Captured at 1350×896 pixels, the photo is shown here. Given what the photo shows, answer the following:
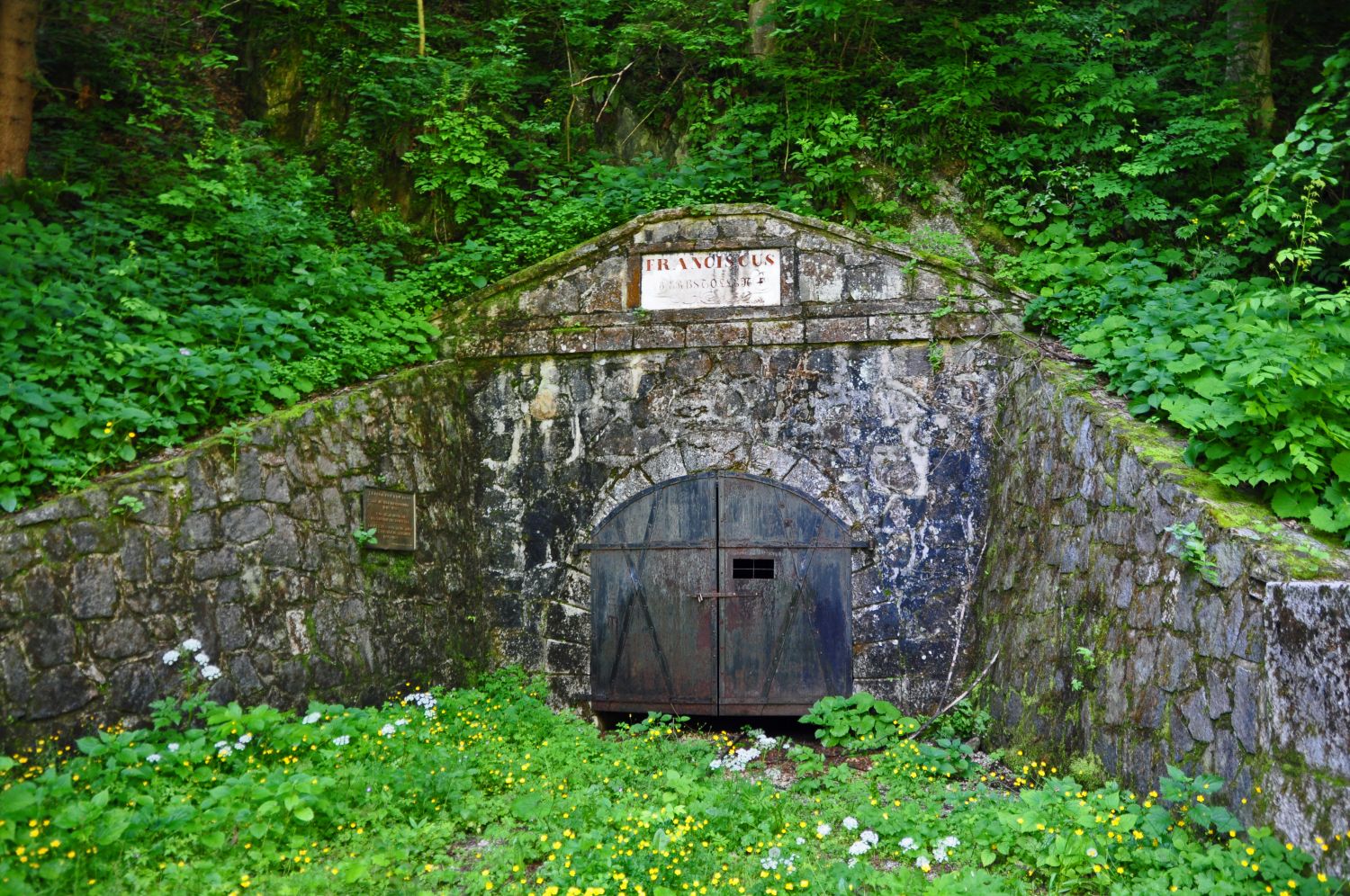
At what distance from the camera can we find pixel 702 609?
255 inches

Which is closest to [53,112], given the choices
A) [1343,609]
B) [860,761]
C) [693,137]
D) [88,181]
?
[88,181]

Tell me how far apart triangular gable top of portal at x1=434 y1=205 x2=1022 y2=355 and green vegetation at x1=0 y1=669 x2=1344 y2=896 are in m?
2.94

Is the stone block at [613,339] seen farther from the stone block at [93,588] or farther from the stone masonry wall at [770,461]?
the stone block at [93,588]

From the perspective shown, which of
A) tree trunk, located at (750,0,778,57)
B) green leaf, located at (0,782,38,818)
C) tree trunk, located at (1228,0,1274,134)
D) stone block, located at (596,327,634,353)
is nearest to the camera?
green leaf, located at (0,782,38,818)

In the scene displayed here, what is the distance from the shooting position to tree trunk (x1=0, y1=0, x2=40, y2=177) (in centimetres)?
599

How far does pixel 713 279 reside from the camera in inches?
265

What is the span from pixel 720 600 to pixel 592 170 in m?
3.95

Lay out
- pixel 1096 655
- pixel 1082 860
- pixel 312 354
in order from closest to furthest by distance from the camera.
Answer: pixel 1082 860
pixel 1096 655
pixel 312 354

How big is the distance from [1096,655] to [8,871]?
15.4ft

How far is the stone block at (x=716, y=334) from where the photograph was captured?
6.61m

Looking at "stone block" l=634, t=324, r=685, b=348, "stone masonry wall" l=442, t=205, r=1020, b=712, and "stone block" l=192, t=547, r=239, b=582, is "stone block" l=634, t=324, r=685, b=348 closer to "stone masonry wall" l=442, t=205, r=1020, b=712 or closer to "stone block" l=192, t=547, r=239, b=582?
"stone masonry wall" l=442, t=205, r=1020, b=712

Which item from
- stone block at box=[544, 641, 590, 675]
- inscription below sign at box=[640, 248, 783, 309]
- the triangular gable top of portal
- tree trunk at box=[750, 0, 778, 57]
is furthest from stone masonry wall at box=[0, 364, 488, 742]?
tree trunk at box=[750, 0, 778, 57]

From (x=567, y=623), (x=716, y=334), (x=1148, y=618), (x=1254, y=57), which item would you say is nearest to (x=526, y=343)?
(x=716, y=334)

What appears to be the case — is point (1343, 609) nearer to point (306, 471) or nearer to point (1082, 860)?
point (1082, 860)
